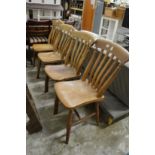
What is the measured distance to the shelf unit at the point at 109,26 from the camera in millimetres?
3773

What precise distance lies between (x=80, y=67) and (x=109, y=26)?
8.97ft

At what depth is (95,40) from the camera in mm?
1579

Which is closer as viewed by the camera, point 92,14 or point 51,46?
point 51,46

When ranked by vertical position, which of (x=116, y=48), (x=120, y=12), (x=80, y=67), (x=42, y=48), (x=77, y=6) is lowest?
(x=80, y=67)

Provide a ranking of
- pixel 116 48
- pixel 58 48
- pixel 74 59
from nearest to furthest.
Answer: pixel 116 48
pixel 74 59
pixel 58 48

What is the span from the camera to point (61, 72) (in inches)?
71.6

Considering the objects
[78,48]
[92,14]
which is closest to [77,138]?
[78,48]

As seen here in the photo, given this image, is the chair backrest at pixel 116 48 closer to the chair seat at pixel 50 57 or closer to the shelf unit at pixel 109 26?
the chair seat at pixel 50 57

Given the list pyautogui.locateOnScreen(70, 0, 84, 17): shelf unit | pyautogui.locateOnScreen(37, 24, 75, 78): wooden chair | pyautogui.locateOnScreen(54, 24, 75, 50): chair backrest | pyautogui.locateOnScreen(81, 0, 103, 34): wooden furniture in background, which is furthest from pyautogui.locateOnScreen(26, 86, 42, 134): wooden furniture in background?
pyautogui.locateOnScreen(70, 0, 84, 17): shelf unit

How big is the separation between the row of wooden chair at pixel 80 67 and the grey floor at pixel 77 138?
0.35 ft

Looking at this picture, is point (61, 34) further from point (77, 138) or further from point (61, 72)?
point (77, 138)

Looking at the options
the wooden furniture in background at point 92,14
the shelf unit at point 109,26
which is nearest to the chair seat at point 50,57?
the shelf unit at point 109,26
